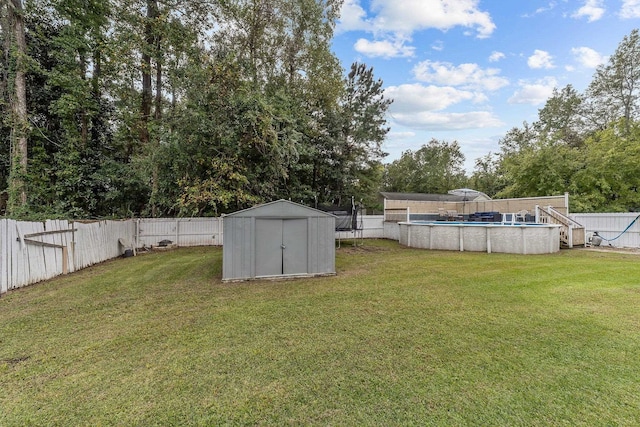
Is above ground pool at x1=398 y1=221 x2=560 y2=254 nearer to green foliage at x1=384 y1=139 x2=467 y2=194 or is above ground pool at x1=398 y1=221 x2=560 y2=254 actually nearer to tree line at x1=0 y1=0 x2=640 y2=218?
tree line at x1=0 y1=0 x2=640 y2=218

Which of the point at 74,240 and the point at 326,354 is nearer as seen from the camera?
the point at 326,354

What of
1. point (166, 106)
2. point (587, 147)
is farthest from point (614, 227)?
point (166, 106)

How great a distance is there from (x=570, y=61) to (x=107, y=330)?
20.4 meters

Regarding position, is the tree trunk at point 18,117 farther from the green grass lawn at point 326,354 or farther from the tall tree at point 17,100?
the green grass lawn at point 326,354

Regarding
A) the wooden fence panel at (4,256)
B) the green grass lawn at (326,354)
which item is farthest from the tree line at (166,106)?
the green grass lawn at (326,354)

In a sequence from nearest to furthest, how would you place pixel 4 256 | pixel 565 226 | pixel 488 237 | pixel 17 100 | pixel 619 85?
1. pixel 4 256
2. pixel 488 237
3. pixel 17 100
4. pixel 565 226
5. pixel 619 85

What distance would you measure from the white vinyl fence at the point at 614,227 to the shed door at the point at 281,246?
1198cm

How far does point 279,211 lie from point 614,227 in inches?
508

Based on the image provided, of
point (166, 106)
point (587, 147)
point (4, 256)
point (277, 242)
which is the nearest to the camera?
point (4, 256)

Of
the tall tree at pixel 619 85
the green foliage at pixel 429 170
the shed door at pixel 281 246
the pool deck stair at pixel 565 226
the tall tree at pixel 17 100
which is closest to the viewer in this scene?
the shed door at pixel 281 246

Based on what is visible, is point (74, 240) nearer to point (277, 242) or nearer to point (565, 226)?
point (277, 242)

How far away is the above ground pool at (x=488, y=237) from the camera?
31.6 ft

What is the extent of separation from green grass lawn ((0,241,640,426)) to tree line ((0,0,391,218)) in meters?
6.47

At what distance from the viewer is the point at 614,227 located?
35.4ft
